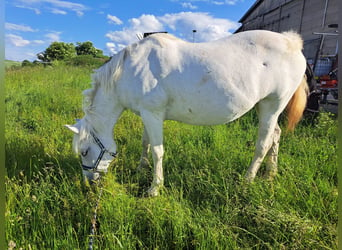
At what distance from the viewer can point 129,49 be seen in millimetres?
2330

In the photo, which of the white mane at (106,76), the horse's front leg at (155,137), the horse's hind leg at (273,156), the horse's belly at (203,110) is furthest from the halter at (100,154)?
the horse's hind leg at (273,156)

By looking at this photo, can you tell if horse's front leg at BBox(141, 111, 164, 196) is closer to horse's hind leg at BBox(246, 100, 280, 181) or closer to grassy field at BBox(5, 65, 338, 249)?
grassy field at BBox(5, 65, 338, 249)

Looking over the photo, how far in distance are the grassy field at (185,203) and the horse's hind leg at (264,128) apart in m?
0.18

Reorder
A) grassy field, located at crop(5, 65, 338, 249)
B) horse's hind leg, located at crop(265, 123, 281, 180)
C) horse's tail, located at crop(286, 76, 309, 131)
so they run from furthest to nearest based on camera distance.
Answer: horse's tail, located at crop(286, 76, 309, 131)
horse's hind leg, located at crop(265, 123, 281, 180)
grassy field, located at crop(5, 65, 338, 249)

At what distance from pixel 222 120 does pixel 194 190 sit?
2.67 feet

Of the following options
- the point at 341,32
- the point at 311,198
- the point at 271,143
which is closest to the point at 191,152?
the point at 271,143

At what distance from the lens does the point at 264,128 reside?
2596mm

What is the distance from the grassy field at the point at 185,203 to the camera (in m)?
1.61

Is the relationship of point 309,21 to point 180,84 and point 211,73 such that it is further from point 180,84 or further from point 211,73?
point 180,84

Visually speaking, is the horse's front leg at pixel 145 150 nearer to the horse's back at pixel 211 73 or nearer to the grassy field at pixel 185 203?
the grassy field at pixel 185 203

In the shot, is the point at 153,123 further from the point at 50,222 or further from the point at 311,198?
the point at 311,198

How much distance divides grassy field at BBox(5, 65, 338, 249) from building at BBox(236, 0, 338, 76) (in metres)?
3.95

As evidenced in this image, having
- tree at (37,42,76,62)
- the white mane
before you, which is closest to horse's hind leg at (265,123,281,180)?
the white mane

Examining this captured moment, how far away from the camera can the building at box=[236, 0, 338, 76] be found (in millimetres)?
6208
